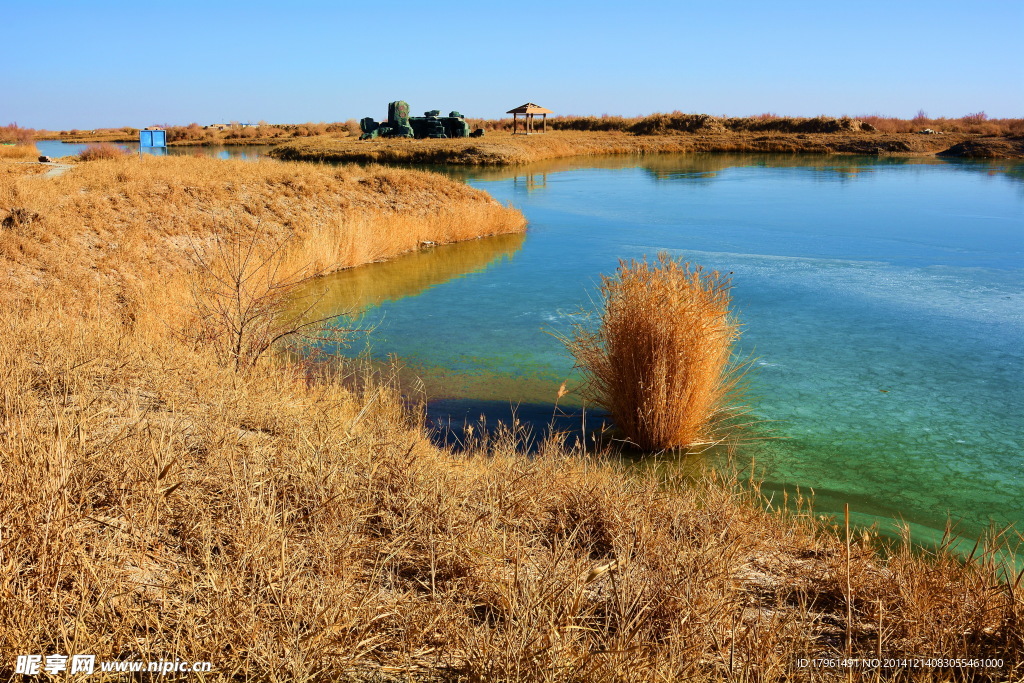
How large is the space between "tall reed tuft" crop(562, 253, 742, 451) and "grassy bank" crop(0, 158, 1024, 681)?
95 centimetres

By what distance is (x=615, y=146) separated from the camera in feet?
167

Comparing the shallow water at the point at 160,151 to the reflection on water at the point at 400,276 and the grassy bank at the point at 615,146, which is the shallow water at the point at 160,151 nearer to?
the grassy bank at the point at 615,146

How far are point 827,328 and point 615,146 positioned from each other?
41941 millimetres

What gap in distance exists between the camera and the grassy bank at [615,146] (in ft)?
127

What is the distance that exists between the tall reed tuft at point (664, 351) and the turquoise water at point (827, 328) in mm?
811

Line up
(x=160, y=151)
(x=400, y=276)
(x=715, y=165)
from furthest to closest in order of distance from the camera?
(x=715, y=165) → (x=160, y=151) → (x=400, y=276)

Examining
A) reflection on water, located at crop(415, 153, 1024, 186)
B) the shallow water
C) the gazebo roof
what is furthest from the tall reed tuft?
the gazebo roof

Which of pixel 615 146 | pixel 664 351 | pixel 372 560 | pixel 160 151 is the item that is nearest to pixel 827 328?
pixel 664 351

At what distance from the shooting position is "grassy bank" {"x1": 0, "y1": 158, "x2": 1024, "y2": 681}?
9.04 ft

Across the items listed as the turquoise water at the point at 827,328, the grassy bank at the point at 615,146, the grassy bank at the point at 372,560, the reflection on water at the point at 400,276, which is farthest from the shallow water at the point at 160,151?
the grassy bank at the point at 372,560

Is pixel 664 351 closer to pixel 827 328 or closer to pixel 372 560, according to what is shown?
pixel 372 560

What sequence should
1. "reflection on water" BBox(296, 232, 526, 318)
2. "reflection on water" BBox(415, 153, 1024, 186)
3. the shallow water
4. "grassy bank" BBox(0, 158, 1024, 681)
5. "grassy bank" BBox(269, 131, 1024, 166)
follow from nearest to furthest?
1. "grassy bank" BBox(0, 158, 1024, 681)
2. "reflection on water" BBox(296, 232, 526, 318)
3. the shallow water
4. "reflection on water" BBox(415, 153, 1024, 186)
5. "grassy bank" BBox(269, 131, 1024, 166)

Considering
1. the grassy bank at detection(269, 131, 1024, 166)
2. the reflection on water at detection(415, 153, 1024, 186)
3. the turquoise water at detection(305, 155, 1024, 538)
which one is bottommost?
the turquoise water at detection(305, 155, 1024, 538)

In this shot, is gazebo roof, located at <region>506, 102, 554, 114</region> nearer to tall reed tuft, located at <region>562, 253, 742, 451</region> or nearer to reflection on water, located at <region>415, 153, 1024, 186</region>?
reflection on water, located at <region>415, 153, 1024, 186</region>
